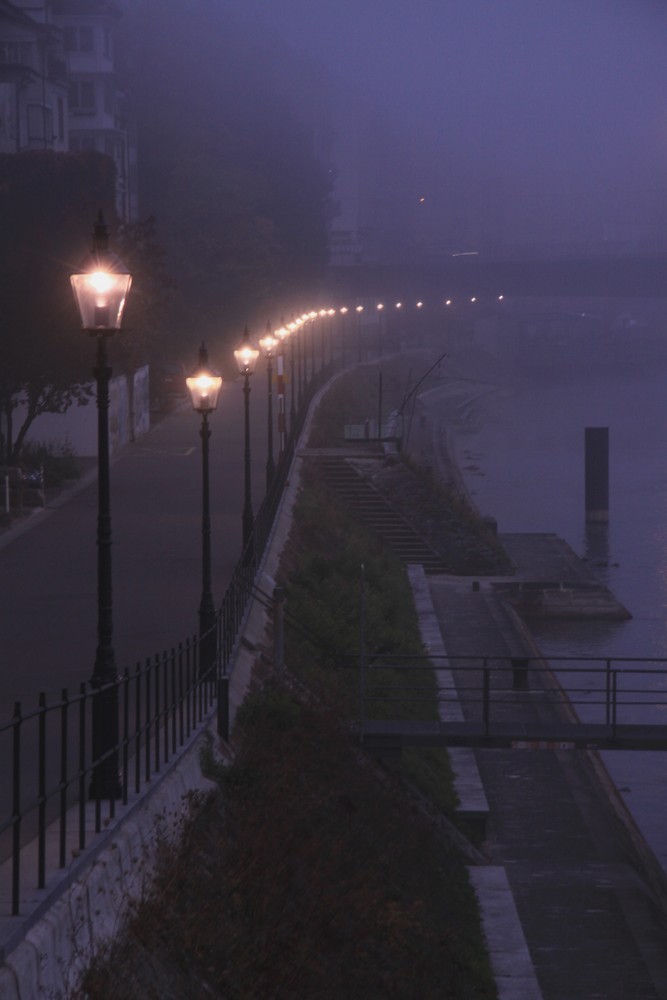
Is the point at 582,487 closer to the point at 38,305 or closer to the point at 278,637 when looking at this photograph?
the point at 38,305

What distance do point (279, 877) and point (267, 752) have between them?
288cm

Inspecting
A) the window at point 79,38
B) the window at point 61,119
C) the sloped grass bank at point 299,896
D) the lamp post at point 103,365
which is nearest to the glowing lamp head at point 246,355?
the sloped grass bank at point 299,896

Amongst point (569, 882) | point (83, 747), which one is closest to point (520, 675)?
point (569, 882)

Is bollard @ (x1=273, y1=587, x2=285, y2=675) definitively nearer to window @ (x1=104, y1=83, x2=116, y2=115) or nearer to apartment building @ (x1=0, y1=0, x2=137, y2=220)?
apartment building @ (x1=0, y1=0, x2=137, y2=220)

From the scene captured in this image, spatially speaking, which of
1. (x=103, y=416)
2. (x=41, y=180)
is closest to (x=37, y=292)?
(x=41, y=180)

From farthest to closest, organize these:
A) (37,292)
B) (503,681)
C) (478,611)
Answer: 1. (478,611)
2. (37,292)
3. (503,681)

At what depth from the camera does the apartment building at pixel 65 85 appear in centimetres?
4283

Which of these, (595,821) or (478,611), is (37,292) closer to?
(478,611)

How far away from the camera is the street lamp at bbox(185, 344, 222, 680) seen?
42.7ft

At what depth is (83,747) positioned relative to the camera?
25.2ft

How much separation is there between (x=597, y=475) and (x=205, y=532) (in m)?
39.0

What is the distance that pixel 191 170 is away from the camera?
65.2 meters

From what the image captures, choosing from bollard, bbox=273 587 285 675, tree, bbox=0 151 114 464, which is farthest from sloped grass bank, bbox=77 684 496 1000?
tree, bbox=0 151 114 464

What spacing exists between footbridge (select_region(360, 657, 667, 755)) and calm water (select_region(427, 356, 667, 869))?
5.91 feet
